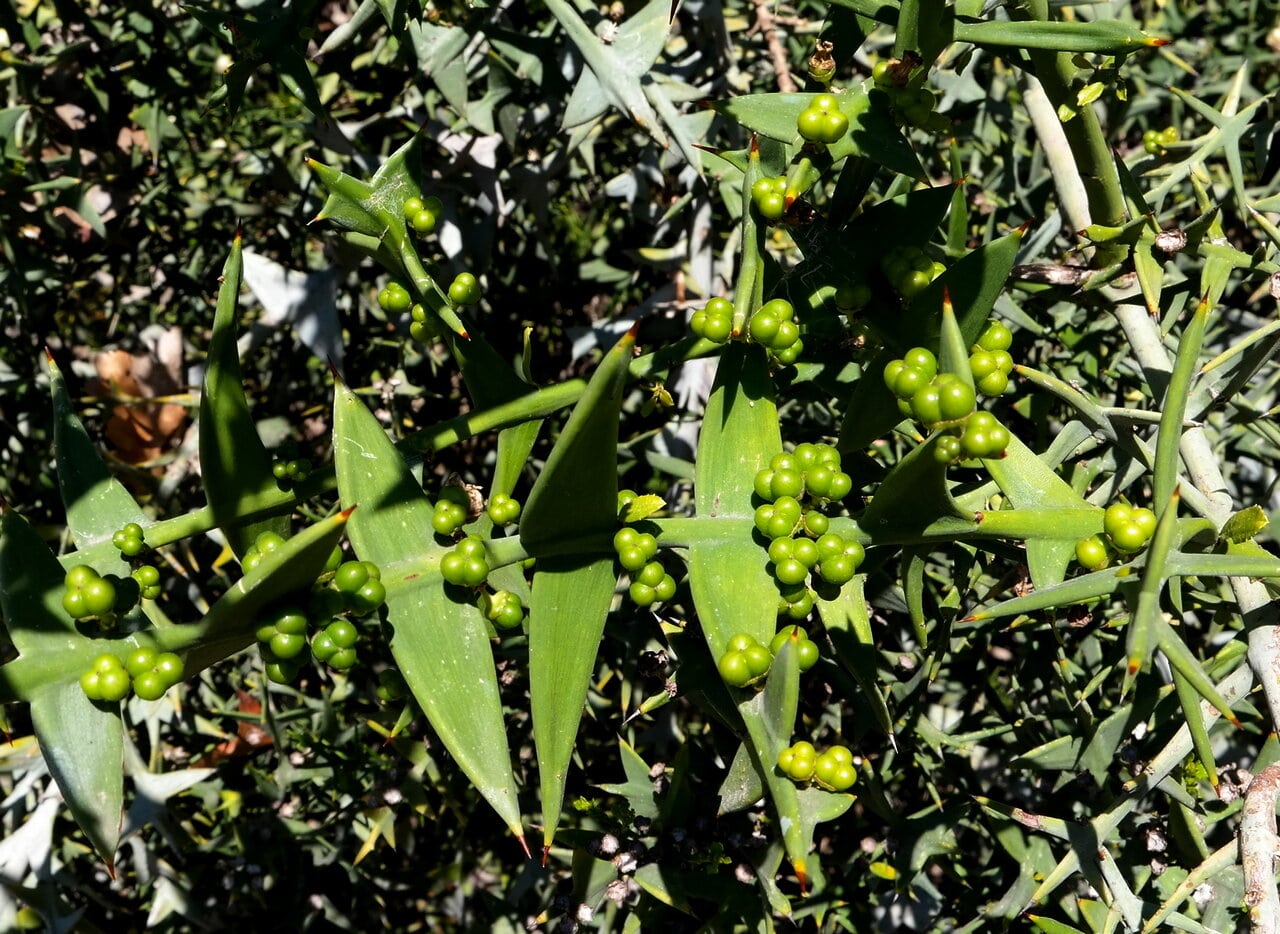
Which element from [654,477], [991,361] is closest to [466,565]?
[991,361]

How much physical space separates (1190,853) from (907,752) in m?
0.31

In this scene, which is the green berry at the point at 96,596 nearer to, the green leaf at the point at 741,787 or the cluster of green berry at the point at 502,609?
the cluster of green berry at the point at 502,609

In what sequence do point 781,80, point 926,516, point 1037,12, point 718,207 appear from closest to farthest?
point 926,516 < point 1037,12 < point 781,80 < point 718,207

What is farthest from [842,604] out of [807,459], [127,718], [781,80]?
Result: [127,718]

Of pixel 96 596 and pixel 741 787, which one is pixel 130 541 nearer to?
pixel 96 596

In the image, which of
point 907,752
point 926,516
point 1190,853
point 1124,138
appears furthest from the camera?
point 1124,138

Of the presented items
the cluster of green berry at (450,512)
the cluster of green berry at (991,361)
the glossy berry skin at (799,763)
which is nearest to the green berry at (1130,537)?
the cluster of green berry at (991,361)

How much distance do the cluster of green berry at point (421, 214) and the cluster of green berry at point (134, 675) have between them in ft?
1.16

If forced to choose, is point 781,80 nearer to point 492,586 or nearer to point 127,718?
point 492,586

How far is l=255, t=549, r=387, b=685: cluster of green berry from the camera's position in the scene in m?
0.65

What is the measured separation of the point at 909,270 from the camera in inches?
28.6

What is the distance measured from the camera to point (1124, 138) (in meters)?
1.93

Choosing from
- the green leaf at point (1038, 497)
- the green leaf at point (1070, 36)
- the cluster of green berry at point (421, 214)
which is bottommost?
the green leaf at point (1038, 497)

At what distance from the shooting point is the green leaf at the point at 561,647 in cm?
68
